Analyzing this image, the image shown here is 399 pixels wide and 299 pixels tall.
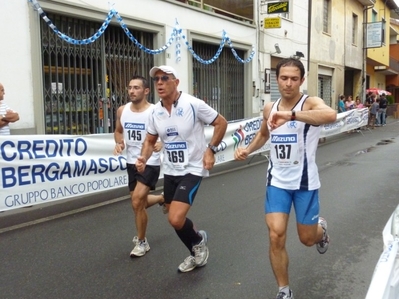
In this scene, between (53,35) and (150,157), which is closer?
(150,157)

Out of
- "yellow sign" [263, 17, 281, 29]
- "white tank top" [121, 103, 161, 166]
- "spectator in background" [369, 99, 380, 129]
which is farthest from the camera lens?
"spectator in background" [369, 99, 380, 129]

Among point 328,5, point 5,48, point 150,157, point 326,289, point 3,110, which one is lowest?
point 326,289

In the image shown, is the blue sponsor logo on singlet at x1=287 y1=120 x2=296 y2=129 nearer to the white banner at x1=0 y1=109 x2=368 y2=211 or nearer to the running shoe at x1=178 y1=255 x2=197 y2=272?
the running shoe at x1=178 y1=255 x2=197 y2=272

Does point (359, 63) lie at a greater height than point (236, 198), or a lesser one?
greater

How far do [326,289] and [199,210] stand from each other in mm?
3007

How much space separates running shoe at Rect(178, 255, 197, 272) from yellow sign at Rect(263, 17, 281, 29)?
1427cm

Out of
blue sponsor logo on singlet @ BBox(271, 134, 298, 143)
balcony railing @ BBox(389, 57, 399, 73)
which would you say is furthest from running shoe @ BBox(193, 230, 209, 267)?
balcony railing @ BBox(389, 57, 399, 73)

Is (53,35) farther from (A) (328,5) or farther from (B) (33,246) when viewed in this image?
(A) (328,5)

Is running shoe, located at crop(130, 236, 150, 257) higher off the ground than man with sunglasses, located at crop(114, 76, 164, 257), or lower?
lower

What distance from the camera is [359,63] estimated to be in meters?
30.9

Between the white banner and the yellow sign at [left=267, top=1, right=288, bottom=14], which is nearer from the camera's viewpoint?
the white banner

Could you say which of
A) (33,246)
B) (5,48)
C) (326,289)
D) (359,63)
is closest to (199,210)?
(33,246)

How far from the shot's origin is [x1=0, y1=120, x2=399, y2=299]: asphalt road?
12.9 ft

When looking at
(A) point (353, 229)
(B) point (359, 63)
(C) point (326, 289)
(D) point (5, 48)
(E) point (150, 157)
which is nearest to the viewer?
(C) point (326, 289)
